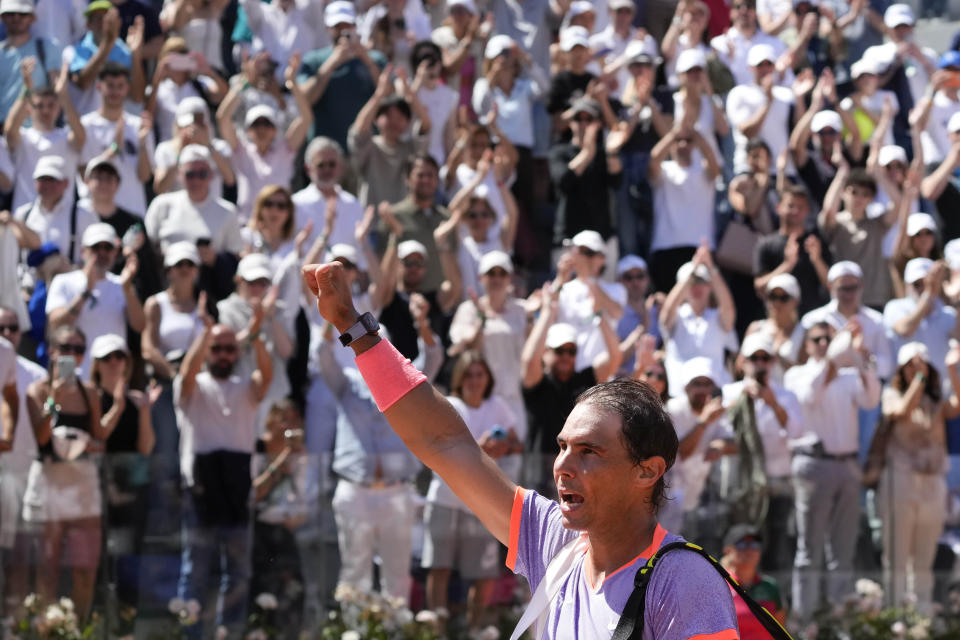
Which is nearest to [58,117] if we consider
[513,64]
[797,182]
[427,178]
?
[427,178]

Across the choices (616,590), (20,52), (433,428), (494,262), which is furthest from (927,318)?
(616,590)

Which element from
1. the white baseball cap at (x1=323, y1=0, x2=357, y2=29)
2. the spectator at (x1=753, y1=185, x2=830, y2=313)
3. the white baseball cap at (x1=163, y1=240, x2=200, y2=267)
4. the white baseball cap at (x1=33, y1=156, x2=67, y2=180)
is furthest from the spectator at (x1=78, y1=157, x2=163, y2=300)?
the spectator at (x1=753, y1=185, x2=830, y2=313)

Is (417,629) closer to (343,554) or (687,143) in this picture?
(343,554)

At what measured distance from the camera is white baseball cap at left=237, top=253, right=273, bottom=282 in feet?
30.0

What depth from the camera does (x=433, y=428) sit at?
3072 millimetres

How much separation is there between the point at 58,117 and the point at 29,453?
3.40m

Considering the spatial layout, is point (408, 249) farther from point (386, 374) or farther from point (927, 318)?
point (386, 374)

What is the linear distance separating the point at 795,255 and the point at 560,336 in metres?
2.43

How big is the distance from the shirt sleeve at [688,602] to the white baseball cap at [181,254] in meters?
6.79

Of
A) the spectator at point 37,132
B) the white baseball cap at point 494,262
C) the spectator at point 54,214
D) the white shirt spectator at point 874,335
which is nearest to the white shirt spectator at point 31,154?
the spectator at point 37,132

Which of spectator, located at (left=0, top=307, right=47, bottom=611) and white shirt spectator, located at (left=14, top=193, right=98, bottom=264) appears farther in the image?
white shirt spectator, located at (left=14, top=193, right=98, bottom=264)

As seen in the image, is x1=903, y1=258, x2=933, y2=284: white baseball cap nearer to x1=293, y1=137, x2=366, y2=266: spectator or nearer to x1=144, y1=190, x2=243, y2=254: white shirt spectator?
x1=293, y1=137, x2=366, y2=266: spectator

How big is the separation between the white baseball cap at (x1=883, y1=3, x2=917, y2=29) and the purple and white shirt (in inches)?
448

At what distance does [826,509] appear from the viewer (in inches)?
357
